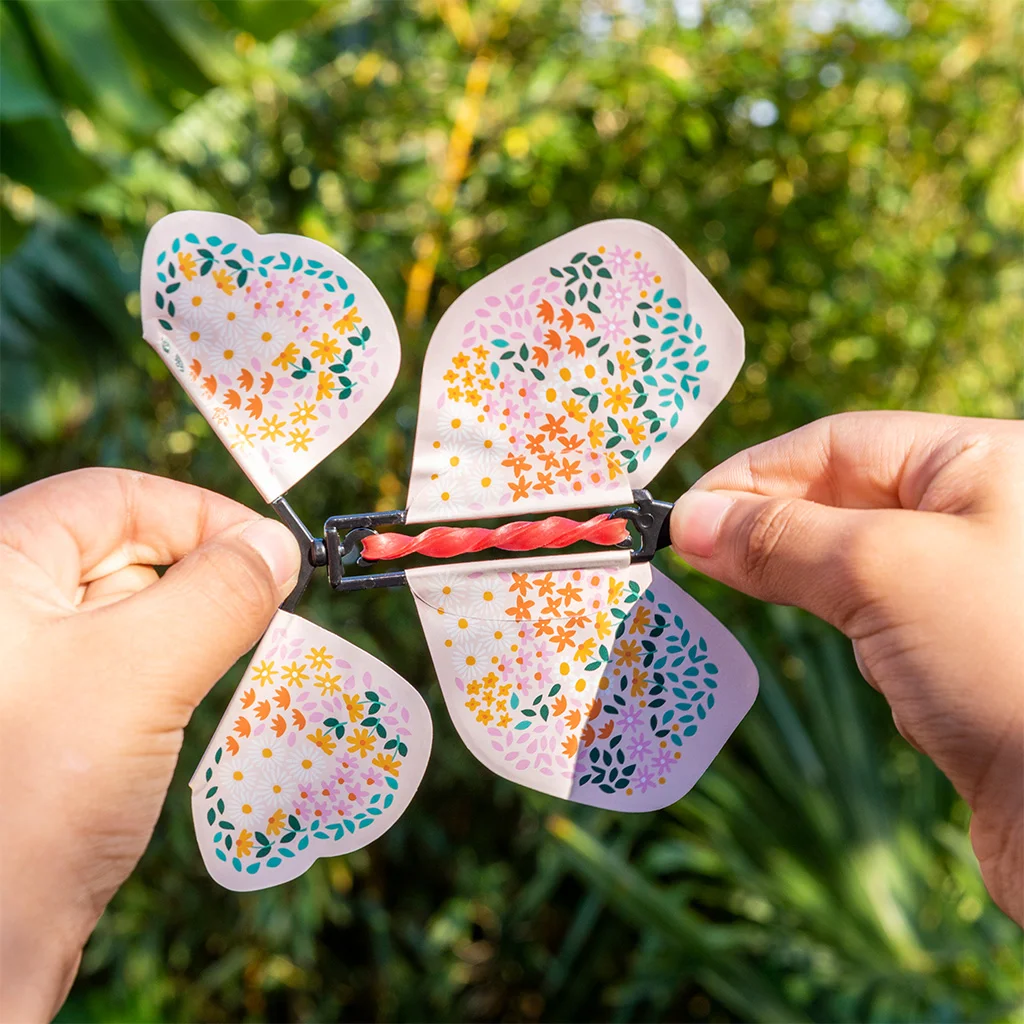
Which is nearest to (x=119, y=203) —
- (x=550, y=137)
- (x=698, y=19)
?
(x=550, y=137)

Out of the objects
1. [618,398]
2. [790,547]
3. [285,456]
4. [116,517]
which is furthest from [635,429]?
[116,517]

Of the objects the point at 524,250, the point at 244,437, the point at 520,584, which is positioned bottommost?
the point at 524,250

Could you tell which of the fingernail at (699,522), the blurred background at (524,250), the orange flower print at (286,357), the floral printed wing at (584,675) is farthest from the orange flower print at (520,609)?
the blurred background at (524,250)

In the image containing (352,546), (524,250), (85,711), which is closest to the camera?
(85,711)

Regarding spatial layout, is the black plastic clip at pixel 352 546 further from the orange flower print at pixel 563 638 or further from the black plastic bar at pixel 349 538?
the orange flower print at pixel 563 638

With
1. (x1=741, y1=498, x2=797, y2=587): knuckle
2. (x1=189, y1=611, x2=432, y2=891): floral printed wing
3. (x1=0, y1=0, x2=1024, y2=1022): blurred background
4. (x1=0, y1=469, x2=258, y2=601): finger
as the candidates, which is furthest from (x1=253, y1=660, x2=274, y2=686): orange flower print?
(x1=0, y1=0, x2=1024, y2=1022): blurred background

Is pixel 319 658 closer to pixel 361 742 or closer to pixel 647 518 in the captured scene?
pixel 361 742

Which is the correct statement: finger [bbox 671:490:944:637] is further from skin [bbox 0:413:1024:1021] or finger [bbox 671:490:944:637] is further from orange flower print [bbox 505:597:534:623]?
orange flower print [bbox 505:597:534:623]
